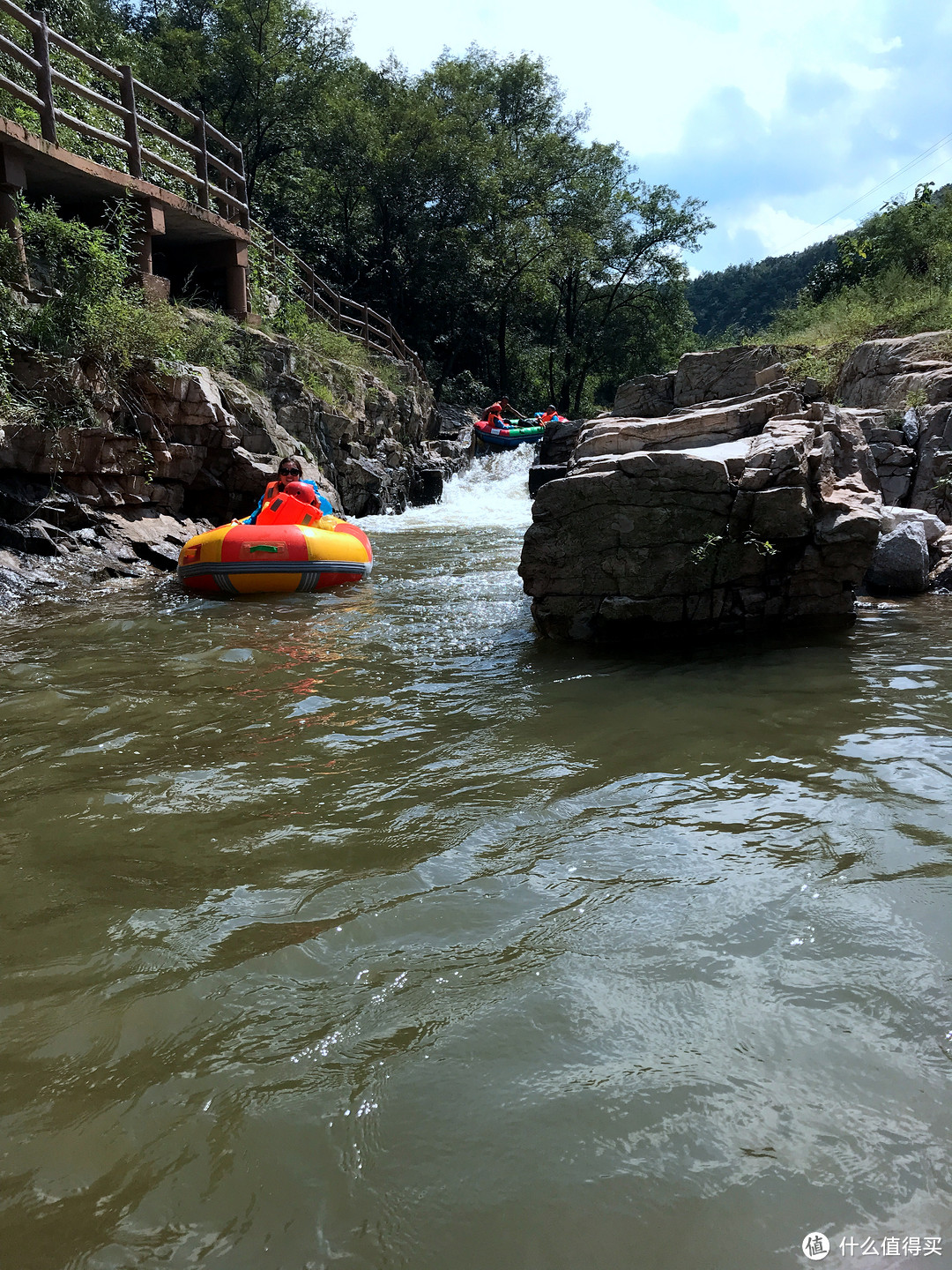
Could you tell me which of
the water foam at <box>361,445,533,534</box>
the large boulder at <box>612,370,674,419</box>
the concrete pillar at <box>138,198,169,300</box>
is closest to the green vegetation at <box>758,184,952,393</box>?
the large boulder at <box>612,370,674,419</box>

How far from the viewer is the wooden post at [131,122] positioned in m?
10.7

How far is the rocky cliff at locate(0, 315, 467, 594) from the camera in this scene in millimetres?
7602

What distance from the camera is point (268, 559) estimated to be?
7184mm

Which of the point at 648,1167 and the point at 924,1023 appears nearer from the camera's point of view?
the point at 648,1167

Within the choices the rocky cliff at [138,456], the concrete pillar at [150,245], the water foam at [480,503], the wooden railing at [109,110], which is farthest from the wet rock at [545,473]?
the concrete pillar at [150,245]

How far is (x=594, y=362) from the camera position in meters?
33.2

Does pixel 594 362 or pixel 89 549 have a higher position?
pixel 594 362

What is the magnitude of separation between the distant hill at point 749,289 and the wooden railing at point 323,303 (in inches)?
1641

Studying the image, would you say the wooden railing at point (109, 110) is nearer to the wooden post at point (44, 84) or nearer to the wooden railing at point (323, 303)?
the wooden post at point (44, 84)

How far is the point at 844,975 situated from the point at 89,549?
307 inches

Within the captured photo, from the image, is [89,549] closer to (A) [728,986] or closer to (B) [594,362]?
(A) [728,986]

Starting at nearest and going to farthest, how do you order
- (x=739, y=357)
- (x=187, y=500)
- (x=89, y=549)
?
(x=89, y=549)
(x=187, y=500)
(x=739, y=357)

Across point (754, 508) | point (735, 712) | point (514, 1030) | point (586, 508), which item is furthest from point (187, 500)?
point (514, 1030)

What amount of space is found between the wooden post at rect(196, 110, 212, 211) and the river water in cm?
1112
